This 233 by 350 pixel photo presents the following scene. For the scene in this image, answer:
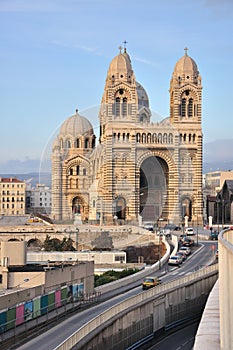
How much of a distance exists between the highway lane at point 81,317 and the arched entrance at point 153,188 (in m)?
36.6

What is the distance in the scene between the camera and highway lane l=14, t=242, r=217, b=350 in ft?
92.1

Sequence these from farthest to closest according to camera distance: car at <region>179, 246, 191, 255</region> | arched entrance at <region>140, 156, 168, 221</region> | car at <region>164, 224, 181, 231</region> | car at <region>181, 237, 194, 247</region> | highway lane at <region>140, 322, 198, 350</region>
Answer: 1. arched entrance at <region>140, 156, 168, 221</region>
2. car at <region>164, 224, 181, 231</region>
3. car at <region>181, 237, 194, 247</region>
4. car at <region>179, 246, 191, 255</region>
5. highway lane at <region>140, 322, 198, 350</region>

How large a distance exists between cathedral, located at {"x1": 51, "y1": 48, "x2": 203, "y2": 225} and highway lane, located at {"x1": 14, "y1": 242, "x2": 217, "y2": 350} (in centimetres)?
3429

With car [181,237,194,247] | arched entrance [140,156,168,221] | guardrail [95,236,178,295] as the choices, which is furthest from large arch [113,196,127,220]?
guardrail [95,236,178,295]

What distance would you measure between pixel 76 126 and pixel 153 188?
24.7 m

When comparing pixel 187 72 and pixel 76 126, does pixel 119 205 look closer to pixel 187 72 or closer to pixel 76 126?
pixel 187 72

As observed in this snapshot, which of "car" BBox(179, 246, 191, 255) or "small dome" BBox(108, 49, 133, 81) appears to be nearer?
"car" BBox(179, 246, 191, 255)

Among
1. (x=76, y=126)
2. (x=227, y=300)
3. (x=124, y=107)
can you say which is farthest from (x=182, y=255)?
(x=76, y=126)

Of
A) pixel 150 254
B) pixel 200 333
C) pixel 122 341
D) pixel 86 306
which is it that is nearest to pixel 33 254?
pixel 150 254

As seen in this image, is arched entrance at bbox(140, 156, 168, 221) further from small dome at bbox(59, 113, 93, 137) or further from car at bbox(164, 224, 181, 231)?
small dome at bbox(59, 113, 93, 137)

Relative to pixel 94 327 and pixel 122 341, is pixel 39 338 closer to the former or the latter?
pixel 94 327

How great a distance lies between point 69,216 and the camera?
10662 cm

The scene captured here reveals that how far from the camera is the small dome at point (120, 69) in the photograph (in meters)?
97.9

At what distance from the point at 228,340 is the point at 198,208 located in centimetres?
7655
